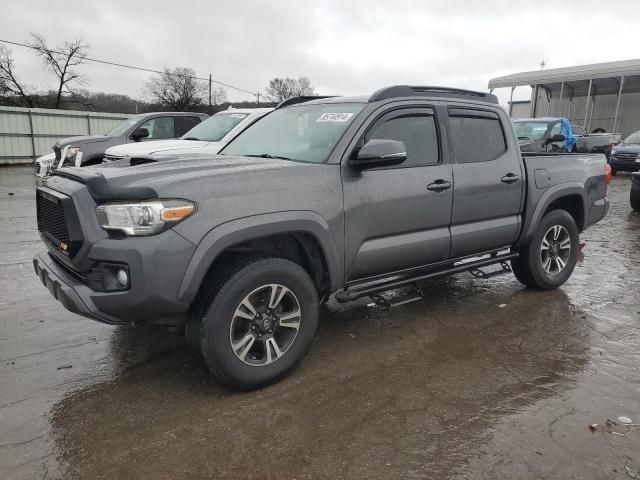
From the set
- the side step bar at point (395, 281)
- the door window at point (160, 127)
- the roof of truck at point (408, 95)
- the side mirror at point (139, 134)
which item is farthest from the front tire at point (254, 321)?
the door window at point (160, 127)

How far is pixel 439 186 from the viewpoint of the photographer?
400 cm

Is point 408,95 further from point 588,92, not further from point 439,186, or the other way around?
point 588,92

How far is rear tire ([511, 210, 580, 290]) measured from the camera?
5059 mm

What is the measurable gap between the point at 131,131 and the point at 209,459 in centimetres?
877

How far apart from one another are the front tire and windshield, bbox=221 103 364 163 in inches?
37.2

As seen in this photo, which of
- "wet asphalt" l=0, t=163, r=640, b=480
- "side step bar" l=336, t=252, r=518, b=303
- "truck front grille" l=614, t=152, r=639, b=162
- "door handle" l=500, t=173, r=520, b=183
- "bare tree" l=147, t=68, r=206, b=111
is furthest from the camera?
"bare tree" l=147, t=68, r=206, b=111

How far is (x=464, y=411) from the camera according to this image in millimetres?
2986

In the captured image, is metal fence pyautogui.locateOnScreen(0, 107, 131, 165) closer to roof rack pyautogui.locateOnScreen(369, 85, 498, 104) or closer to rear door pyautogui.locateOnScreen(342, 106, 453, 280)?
roof rack pyautogui.locateOnScreen(369, 85, 498, 104)

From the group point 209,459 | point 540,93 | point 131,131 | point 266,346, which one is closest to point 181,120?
point 131,131

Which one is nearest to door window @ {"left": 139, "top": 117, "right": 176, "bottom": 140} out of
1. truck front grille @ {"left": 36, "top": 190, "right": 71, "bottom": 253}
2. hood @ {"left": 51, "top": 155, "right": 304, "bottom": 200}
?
truck front grille @ {"left": 36, "top": 190, "right": 71, "bottom": 253}

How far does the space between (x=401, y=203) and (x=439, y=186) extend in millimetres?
455

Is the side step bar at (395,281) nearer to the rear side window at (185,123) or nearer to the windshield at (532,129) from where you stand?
the rear side window at (185,123)

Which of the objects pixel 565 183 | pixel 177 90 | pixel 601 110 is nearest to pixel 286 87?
pixel 177 90

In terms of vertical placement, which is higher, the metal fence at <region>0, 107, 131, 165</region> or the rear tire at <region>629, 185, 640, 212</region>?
the metal fence at <region>0, 107, 131, 165</region>
